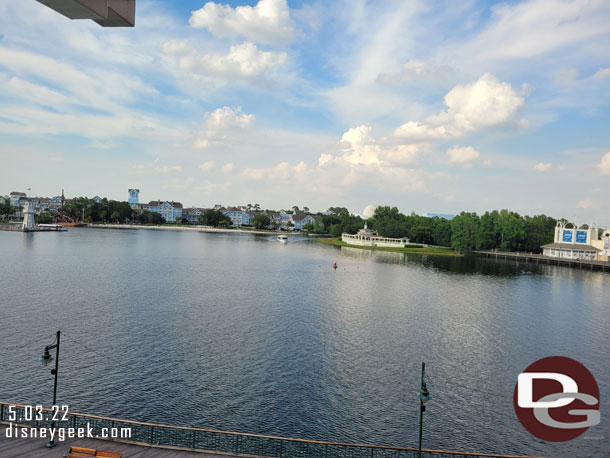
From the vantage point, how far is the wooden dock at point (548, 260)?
11522 centimetres

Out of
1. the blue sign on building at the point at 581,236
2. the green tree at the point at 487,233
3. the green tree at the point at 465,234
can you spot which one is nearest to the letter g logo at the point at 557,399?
the green tree at the point at 465,234

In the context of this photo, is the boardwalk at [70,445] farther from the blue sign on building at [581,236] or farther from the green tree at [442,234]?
the green tree at [442,234]

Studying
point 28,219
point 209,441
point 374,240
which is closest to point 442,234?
point 374,240

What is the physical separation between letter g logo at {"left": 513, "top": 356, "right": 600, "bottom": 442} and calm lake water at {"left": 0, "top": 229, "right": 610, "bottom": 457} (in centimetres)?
75

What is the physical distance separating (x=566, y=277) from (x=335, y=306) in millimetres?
68001

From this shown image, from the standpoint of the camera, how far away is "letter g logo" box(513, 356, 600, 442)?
25.1 m

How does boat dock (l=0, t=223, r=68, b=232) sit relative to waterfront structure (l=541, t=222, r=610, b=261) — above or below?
below

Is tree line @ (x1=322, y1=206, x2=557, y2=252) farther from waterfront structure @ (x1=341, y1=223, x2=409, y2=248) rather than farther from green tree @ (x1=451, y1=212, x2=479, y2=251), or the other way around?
waterfront structure @ (x1=341, y1=223, x2=409, y2=248)

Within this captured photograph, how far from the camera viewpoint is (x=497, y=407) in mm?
27047

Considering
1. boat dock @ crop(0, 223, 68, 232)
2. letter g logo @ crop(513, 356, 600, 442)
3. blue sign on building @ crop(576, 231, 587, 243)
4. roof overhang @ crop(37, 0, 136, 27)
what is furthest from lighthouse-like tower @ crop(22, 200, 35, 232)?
blue sign on building @ crop(576, 231, 587, 243)

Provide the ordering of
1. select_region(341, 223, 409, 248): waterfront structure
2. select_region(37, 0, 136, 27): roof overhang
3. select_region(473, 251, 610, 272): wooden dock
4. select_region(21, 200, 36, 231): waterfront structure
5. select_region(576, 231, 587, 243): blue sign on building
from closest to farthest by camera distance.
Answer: select_region(37, 0, 136, 27): roof overhang
select_region(473, 251, 610, 272): wooden dock
select_region(576, 231, 587, 243): blue sign on building
select_region(341, 223, 409, 248): waterfront structure
select_region(21, 200, 36, 231): waterfront structure

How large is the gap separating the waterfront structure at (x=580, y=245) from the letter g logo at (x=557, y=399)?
110608 millimetres

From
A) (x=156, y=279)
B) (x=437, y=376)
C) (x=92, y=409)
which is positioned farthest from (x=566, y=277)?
(x=92, y=409)

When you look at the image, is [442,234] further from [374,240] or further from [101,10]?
[101,10]
